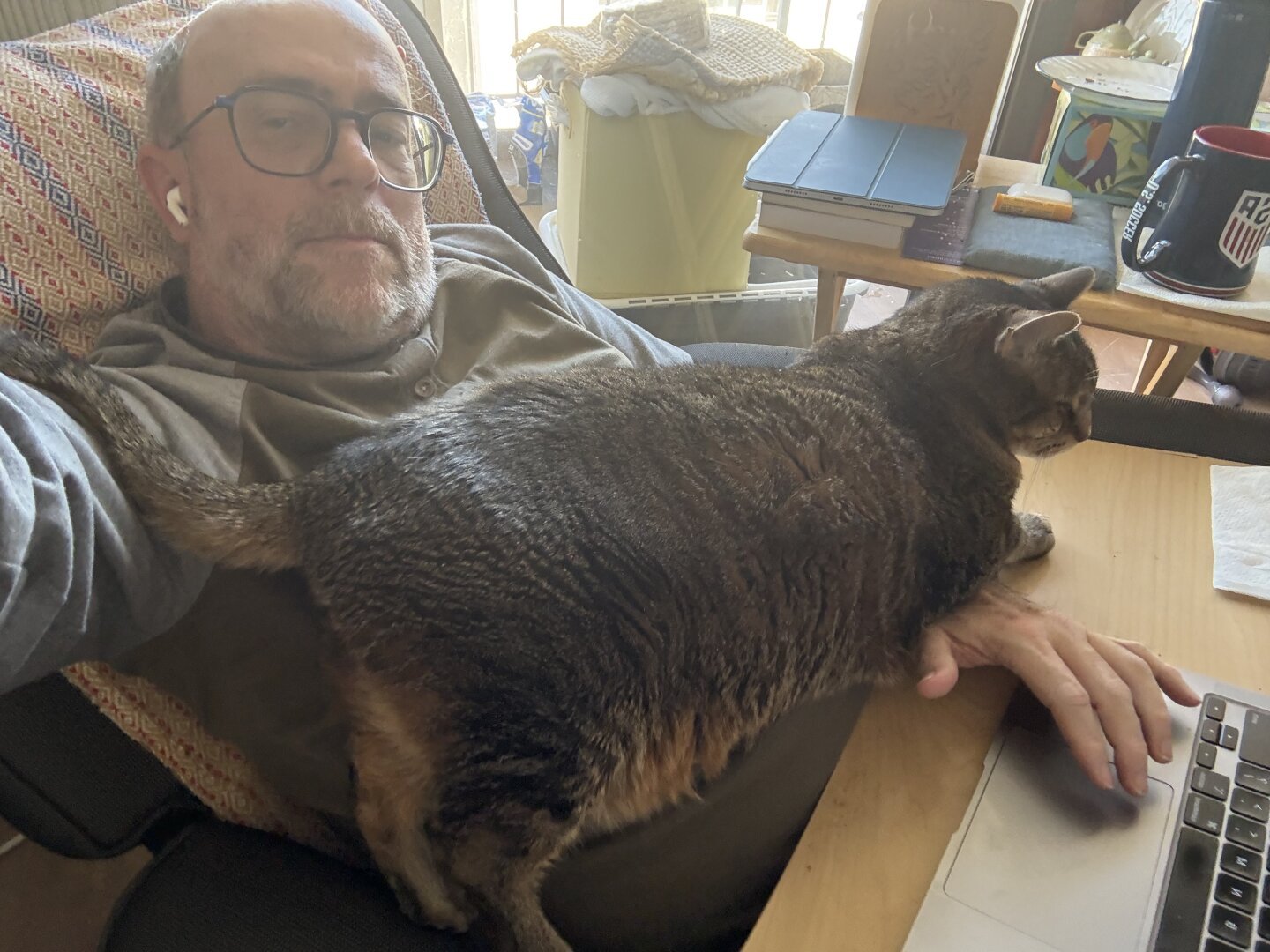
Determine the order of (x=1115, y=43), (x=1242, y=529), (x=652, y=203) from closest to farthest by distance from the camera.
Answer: (x=1242, y=529) → (x=1115, y=43) → (x=652, y=203)

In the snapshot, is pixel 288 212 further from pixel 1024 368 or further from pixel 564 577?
pixel 1024 368

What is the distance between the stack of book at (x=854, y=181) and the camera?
3.93 ft

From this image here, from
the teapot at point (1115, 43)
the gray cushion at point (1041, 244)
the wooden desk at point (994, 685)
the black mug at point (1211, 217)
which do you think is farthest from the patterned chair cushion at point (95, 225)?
the teapot at point (1115, 43)

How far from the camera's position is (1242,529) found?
875 millimetres

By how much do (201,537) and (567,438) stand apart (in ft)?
1.10

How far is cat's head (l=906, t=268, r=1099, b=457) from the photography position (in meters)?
0.96

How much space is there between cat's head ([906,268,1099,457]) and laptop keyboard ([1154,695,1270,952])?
39cm

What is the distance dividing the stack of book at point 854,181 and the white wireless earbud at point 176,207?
787 mm

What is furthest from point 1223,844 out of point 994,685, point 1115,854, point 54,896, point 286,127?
point 54,896

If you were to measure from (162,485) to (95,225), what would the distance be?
0.45 meters

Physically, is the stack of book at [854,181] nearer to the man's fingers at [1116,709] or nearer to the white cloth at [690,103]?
the white cloth at [690,103]

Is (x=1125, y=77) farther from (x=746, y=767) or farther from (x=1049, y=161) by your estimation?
→ (x=746, y=767)

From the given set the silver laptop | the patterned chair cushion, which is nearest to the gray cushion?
the silver laptop

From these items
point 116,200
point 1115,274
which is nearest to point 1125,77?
point 1115,274
